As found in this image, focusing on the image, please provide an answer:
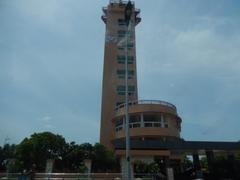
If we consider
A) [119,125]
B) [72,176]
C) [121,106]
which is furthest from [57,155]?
[121,106]

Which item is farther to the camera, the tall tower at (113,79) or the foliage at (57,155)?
the tall tower at (113,79)

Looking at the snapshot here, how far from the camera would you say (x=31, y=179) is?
2025 centimetres

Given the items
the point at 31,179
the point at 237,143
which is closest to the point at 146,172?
the point at 31,179

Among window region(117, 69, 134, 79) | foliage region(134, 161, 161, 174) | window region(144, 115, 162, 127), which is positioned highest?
window region(117, 69, 134, 79)

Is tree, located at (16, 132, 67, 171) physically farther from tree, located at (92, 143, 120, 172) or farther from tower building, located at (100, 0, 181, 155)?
tower building, located at (100, 0, 181, 155)

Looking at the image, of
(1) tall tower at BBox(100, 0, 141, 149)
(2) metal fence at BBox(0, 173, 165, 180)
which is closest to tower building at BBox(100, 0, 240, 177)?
(1) tall tower at BBox(100, 0, 141, 149)

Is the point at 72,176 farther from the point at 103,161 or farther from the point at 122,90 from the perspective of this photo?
the point at 122,90

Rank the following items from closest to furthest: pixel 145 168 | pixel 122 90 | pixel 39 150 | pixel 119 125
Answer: pixel 145 168, pixel 39 150, pixel 119 125, pixel 122 90

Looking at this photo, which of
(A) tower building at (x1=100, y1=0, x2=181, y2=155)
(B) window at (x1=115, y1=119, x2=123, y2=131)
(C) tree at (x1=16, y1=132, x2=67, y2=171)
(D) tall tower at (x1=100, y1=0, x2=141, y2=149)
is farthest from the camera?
(D) tall tower at (x1=100, y1=0, x2=141, y2=149)

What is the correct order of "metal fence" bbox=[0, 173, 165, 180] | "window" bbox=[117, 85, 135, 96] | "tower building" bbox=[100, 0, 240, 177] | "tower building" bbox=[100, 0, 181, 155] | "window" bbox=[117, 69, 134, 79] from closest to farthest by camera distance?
"metal fence" bbox=[0, 173, 165, 180], "tower building" bbox=[100, 0, 240, 177], "tower building" bbox=[100, 0, 181, 155], "window" bbox=[117, 85, 135, 96], "window" bbox=[117, 69, 134, 79]

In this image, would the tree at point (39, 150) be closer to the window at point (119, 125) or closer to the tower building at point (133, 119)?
the tower building at point (133, 119)

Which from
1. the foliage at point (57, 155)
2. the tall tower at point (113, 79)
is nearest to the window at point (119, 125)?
the tall tower at point (113, 79)

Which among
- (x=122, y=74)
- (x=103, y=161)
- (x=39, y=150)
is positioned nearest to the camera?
(x=103, y=161)

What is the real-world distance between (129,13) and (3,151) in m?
31.7
